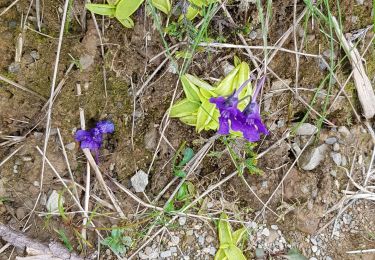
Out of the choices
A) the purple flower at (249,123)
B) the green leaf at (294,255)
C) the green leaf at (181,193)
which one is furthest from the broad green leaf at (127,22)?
the green leaf at (294,255)

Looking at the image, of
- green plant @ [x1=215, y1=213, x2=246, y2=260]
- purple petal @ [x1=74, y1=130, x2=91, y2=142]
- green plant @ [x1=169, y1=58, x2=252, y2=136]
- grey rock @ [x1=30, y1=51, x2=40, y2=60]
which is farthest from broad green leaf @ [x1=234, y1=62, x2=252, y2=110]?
grey rock @ [x1=30, y1=51, x2=40, y2=60]

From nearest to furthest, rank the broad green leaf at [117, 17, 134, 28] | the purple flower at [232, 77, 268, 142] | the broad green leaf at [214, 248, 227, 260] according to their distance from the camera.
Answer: the purple flower at [232, 77, 268, 142], the broad green leaf at [117, 17, 134, 28], the broad green leaf at [214, 248, 227, 260]

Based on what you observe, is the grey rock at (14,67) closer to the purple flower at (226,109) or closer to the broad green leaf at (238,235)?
the purple flower at (226,109)

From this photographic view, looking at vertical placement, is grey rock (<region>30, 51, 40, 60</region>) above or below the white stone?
above

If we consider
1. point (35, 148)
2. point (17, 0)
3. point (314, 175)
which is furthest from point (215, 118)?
point (17, 0)

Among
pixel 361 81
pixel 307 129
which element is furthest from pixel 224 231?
pixel 361 81

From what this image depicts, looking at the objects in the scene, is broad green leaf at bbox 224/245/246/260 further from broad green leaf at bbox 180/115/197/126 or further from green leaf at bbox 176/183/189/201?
broad green leaf at bbox 180/115/197/126

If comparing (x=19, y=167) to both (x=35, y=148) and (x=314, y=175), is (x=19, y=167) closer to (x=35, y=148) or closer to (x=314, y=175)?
(x=35, y=148)
